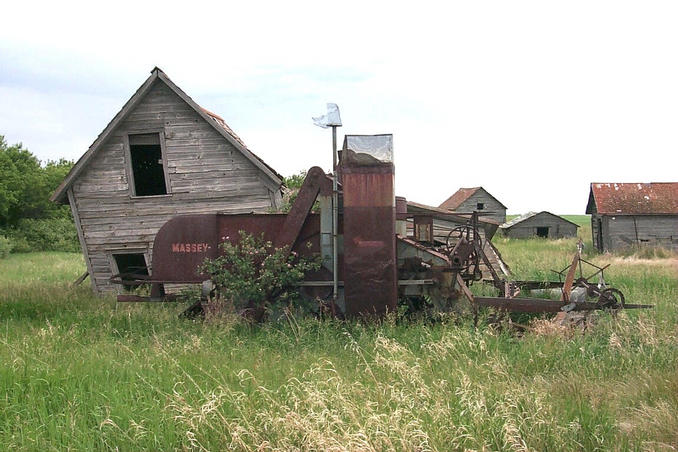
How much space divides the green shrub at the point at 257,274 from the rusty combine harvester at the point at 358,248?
18 centimetres

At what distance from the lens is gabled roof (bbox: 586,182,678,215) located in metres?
31.5

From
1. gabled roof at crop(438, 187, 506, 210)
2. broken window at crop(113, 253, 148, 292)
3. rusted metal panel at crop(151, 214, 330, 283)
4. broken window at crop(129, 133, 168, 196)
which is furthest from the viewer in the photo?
gabled roof at crop(438, 187, 506, 210)

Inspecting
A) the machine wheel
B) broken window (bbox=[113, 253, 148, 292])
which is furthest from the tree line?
the machine wheel

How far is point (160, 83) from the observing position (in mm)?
14703

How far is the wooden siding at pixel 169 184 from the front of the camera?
1455 cm

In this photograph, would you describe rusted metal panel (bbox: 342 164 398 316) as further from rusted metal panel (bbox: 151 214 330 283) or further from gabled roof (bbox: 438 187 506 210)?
gabled roof (bbox: 438 187 506 210)

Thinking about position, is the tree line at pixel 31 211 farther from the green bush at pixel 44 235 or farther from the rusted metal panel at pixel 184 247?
the rusted metal panel at pixel 184 247

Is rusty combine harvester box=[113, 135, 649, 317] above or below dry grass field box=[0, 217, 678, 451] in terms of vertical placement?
above

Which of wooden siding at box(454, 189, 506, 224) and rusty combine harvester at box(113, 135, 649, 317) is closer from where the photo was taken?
rusty combine harvester at box(113, 135, 649, 317)

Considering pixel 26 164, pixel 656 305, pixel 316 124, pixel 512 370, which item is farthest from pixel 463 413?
pixel 26 164

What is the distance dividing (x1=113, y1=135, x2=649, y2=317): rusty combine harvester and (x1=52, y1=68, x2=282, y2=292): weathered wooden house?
5799 millimetres

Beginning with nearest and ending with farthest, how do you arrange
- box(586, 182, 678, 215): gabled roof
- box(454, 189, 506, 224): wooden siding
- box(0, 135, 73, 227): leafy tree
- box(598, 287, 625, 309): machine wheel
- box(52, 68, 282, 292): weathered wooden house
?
box(598, 287, 625, 309): machine wheel
box(52, 68, 282, 292): weathered wooden house
box(586, 182, 678, 215): gabled roof
box(0, 135, 73, 227): leafy tree
box(454, 189, 506, 224): wooden siding

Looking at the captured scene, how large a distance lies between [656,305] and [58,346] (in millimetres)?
8415

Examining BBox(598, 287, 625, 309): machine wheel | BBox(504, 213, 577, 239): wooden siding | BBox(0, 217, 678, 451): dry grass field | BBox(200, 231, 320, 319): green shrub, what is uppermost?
BBox(200, 231, 320, 319): green shrub
